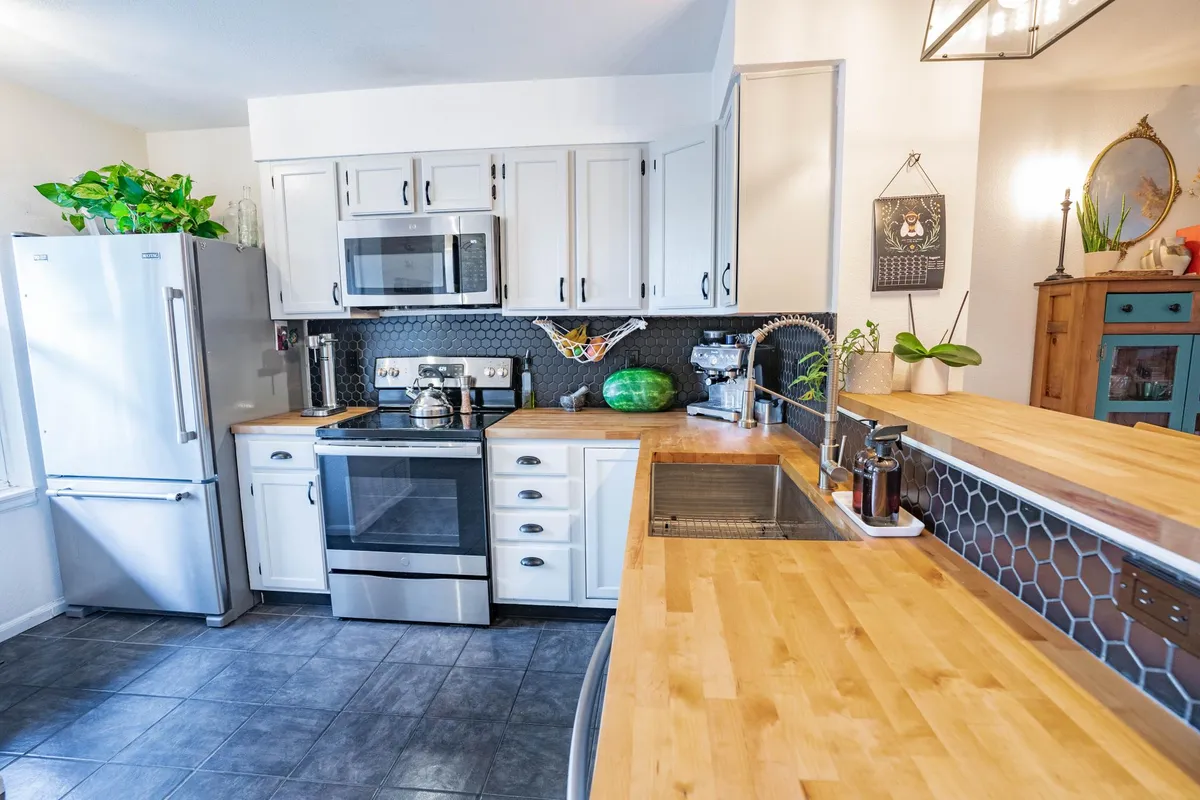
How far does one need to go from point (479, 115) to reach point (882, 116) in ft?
5.74

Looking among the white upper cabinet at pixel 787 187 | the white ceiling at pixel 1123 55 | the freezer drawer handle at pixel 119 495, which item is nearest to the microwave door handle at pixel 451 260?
the white upper cabinet at pixel 787 187

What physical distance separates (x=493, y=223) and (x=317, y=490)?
1497mm

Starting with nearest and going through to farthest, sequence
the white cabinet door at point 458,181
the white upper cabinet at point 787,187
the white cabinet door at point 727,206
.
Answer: the white upper cabinet at point 787,187 → the white cabinet door at point 727,206 → the white cabinet door at point 458,181

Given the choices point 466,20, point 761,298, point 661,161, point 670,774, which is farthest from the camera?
point 661,161

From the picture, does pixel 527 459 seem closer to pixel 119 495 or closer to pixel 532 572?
pixel 532 572

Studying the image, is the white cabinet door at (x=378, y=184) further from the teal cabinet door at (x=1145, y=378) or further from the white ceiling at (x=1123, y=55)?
the teal cabinet door at (x=1145, y=378)

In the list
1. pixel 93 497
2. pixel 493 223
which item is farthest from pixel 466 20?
pixel 93 497

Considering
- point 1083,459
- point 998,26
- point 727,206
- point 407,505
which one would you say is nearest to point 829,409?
point 1083,459

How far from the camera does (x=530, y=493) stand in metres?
2.33

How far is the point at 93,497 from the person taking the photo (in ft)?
7.89

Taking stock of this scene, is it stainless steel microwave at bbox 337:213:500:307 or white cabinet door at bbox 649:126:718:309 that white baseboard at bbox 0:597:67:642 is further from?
white cabinet door at bbox 649:126:718:309

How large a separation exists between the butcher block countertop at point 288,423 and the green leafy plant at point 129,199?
0.91 meters

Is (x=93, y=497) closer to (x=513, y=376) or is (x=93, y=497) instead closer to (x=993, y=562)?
(x=513, y=376)

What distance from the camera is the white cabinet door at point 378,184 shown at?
2.53 m
